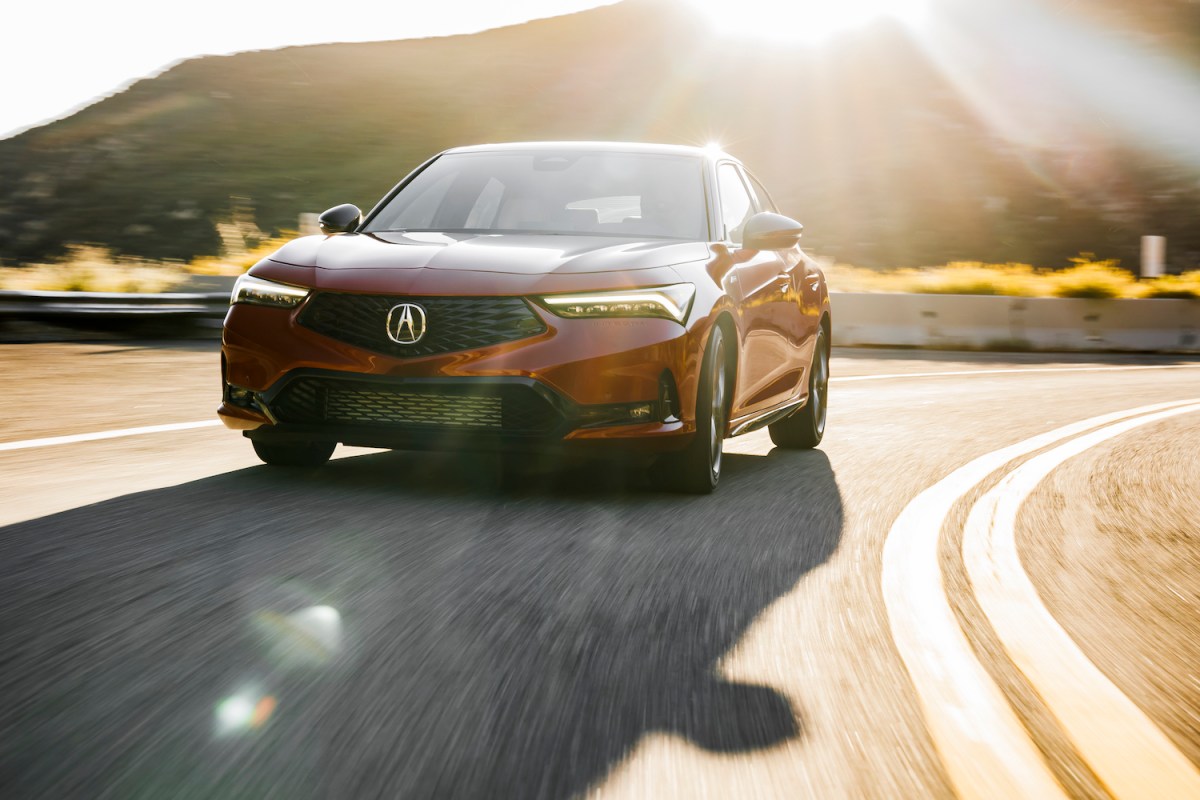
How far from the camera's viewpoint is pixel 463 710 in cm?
331

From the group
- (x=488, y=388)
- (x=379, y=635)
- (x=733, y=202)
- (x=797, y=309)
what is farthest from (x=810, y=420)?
(x=379, y=635)

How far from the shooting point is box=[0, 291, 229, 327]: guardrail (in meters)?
14.4

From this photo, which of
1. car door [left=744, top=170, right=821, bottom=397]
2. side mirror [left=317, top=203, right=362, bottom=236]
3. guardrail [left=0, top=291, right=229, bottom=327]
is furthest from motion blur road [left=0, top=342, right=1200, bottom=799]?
guardrail [left=0, top=291, right=229, bottom=327]

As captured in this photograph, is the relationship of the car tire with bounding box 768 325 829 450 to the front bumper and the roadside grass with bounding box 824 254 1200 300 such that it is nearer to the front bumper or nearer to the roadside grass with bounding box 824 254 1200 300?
the front bumper

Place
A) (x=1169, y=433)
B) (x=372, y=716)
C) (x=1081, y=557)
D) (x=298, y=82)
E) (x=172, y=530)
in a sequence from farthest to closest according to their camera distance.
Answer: (x=298, y=82)
(x=1169, y=433)
(x=1081, y=557)
(x=172, y=530)
(x=372, y=716)

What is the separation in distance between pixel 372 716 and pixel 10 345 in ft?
38.9

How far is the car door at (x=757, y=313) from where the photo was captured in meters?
7.01

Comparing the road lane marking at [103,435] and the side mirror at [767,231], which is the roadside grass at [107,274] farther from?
the side mirror at [767,231]

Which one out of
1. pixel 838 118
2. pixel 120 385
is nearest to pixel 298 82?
pixel 838 118

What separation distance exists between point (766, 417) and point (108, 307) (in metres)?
9.43

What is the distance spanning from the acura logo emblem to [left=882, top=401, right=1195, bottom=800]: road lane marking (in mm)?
2005

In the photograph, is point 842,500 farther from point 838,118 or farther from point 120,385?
point 838,118

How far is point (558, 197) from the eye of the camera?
732 cm

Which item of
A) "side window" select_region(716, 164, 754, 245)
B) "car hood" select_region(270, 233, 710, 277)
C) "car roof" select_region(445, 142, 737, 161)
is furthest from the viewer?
"car roof" select_region(445, 142, 737, 161)
